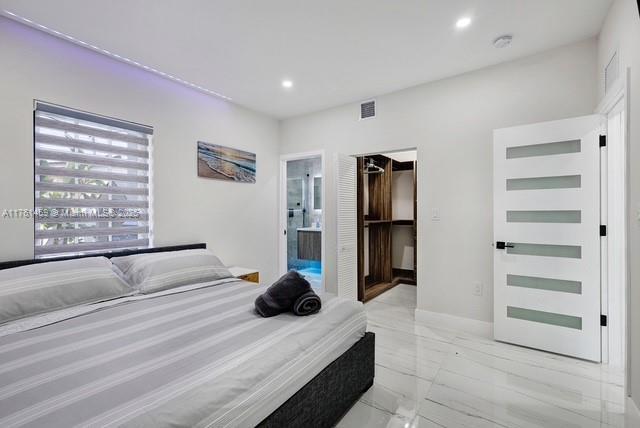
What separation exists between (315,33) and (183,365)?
8.15ft

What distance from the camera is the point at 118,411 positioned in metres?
0.95

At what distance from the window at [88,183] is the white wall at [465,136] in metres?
2.81

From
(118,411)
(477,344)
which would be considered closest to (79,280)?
(118,411)

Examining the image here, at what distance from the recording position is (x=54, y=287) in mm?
1955

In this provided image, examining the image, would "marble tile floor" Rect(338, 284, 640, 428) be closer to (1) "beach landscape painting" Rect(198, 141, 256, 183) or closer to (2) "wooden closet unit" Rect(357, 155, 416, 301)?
(2) "wooden closet unit" Rect(357, 155, 416, 301)

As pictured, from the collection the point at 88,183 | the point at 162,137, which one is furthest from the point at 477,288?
the point at 88,183

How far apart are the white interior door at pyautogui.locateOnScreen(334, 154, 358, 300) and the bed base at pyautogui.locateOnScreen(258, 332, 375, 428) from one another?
1.74 m

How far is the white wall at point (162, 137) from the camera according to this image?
2223mm

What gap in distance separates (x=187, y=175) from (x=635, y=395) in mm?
4093

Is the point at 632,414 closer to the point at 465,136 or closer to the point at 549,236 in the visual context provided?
the point at 549,236

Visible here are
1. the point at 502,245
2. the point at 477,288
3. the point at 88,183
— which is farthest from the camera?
the point at 477,288

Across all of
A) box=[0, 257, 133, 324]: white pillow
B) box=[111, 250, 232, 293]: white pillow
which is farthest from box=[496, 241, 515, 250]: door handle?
box=[0, 257, 133, 324]: white pillow

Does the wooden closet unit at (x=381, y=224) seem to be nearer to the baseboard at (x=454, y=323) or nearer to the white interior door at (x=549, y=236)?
the baseboard at (x=454, y=323)

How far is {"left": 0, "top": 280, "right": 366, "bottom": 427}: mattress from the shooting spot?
0.97m
